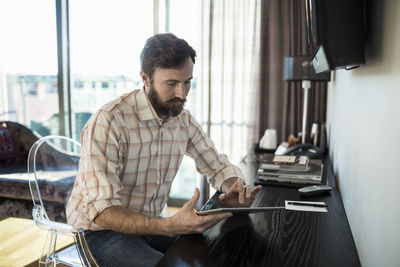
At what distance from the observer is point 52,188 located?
166 cm

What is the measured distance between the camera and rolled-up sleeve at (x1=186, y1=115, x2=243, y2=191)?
63.0 inches

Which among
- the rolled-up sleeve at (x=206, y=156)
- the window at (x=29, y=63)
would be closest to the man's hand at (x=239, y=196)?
the rolled-up sleeve at (x=206, y=156)

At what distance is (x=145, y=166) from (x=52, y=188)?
0.54 metres

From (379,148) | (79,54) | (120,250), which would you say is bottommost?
(120,250)

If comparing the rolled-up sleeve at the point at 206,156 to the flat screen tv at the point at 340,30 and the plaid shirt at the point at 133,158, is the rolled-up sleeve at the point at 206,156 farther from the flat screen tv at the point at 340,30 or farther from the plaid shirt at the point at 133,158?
the flat screen tv at the point at 340,30

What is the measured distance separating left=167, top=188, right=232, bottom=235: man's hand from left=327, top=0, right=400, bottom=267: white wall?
0.43 m

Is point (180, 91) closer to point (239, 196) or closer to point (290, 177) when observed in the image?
point (239, 196)

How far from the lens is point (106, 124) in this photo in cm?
131

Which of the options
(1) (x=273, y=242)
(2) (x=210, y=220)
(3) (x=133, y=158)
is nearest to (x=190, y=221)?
(2) (x=210, y=220)

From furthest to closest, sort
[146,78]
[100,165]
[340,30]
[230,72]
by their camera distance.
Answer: [230,72], [146,78], [100,165], [340,30]

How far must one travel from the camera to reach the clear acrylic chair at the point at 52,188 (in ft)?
4.25

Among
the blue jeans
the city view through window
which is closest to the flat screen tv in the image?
the blue jeans

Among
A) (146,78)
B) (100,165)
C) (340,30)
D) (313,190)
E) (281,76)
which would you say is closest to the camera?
(340,30)

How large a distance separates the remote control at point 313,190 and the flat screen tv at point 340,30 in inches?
24.3
